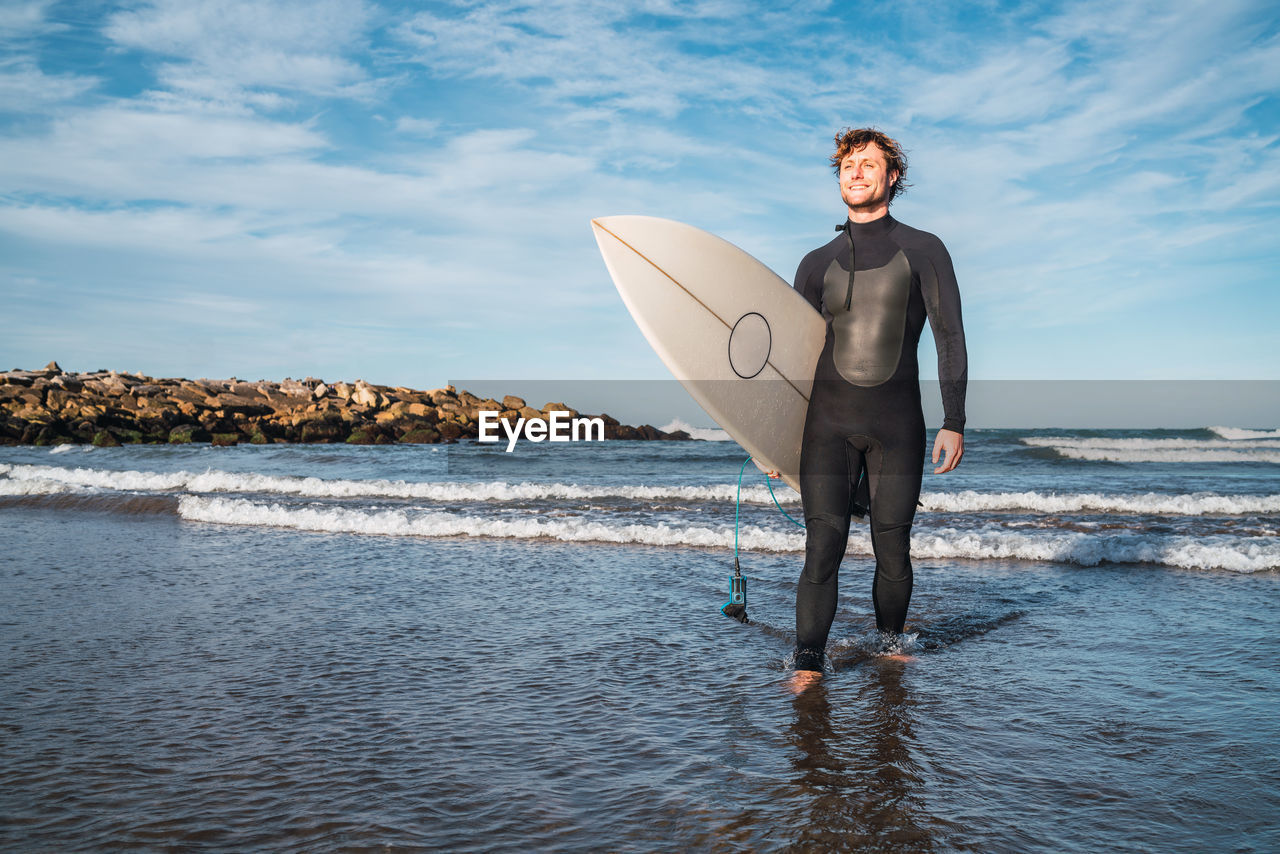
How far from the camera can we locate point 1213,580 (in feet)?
18.8

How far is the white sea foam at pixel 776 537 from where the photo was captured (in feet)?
21.2

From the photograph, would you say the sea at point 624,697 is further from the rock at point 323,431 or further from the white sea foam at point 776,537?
the rock at point 323,431

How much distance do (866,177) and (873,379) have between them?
88 cm

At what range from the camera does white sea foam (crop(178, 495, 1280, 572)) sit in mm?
6457

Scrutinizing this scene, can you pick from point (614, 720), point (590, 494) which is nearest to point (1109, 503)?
point (590, 494)

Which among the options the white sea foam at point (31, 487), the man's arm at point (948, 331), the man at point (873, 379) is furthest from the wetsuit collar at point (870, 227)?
the white sea foam at point (31, 487)

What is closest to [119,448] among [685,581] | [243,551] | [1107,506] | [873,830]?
[243,551]

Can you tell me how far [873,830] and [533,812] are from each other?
89cm

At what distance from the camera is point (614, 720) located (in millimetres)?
2855

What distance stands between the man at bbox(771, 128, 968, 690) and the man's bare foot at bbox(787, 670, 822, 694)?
14 millimetres

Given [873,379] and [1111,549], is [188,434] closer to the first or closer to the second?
[1111,549]

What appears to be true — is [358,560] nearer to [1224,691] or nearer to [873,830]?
[873,830]

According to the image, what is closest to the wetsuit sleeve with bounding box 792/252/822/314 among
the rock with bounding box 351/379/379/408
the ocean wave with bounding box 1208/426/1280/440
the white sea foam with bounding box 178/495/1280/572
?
the white sea foam with bounding box 178/495/1280/572

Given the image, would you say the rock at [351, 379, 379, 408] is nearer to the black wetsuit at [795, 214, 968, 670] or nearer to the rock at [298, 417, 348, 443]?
the rock at [298, 417, 348, 443]
